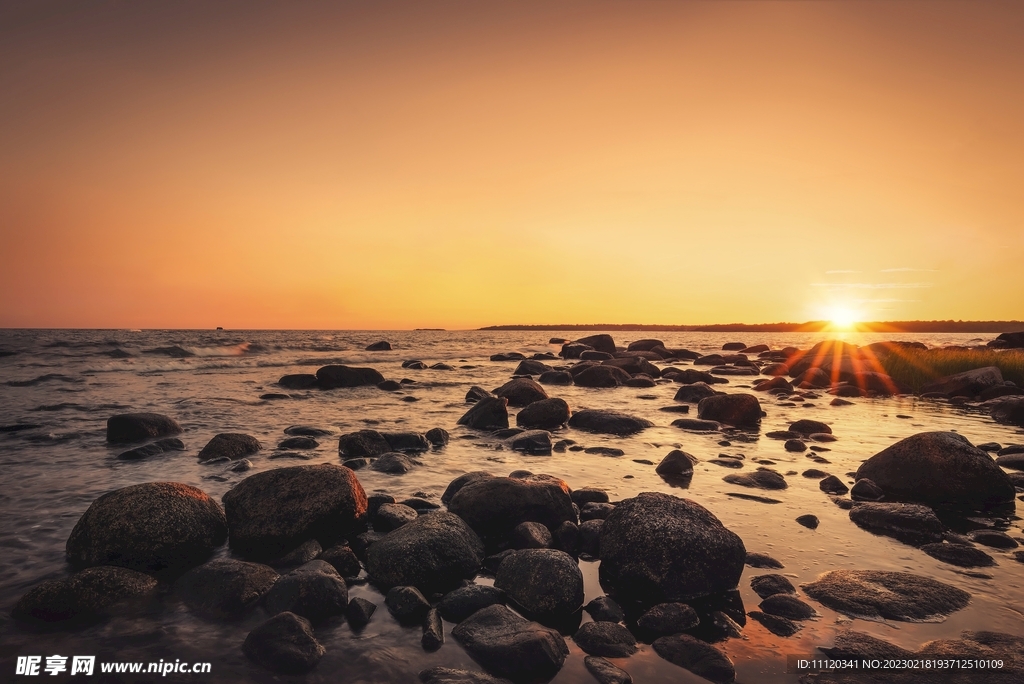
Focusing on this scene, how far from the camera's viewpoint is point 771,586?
5137 mm

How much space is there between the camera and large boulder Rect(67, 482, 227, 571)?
561 centimetres

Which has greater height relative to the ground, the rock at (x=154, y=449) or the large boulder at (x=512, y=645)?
the large boulder at (x=512, y=645)

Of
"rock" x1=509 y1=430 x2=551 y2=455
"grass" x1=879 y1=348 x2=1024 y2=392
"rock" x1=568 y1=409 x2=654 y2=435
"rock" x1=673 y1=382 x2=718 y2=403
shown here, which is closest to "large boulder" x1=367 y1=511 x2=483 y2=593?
"rock" x1=509 y1=430 x2=551 y2=455

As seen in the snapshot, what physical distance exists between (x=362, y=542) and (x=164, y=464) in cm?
600

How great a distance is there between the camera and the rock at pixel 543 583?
189 inches

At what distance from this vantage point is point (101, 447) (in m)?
11.1

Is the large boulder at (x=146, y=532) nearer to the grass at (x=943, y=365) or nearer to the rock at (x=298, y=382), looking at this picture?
the rock at (x=298, y=382)

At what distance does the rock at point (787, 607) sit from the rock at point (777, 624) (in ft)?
0.23

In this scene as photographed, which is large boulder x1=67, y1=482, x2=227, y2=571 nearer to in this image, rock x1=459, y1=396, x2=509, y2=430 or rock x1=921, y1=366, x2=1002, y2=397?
rock x1=459, y1=396, x2=509, y2=430

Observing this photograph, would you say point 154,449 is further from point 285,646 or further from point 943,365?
point 943,365

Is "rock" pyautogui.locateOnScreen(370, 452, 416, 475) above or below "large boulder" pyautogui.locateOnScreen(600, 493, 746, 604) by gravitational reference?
below

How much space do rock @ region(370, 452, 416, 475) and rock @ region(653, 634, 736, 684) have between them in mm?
6085

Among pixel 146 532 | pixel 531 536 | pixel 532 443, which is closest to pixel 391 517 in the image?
pixel 531 536

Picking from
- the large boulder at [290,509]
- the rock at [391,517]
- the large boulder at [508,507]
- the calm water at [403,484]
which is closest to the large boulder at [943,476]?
the calm water at [403,484]
